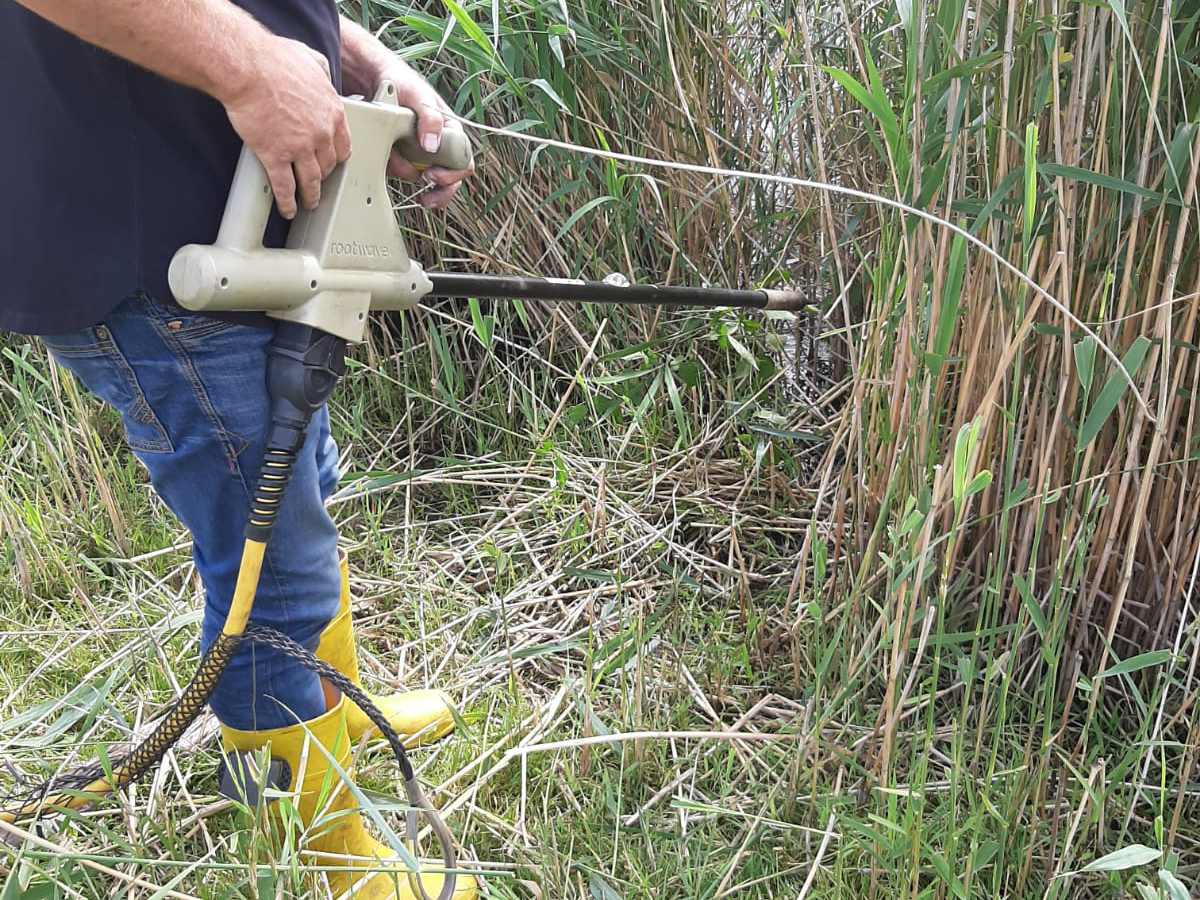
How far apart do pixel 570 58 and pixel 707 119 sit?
27cm

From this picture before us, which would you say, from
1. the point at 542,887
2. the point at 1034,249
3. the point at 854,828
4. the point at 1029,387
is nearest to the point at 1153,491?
the point at 1029,387

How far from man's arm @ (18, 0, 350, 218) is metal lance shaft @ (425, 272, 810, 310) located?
0.22m

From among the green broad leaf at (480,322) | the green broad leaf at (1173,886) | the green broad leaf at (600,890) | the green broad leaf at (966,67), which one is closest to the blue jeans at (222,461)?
the green broad leaf at (600,890)

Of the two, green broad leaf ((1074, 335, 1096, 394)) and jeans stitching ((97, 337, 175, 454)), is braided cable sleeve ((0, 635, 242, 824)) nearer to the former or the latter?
jeans stitching ((97, 337, 175, 454))

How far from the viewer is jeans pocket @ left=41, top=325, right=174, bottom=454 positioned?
2.79 feet

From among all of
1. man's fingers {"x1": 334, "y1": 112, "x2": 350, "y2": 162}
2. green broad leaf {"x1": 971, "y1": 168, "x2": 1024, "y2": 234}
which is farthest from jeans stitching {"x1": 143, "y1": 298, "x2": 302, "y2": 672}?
green broad leaf {"x1": 971, "y1": 168, "x2": 1024, "y2": 234}

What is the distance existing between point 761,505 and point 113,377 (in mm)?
1080

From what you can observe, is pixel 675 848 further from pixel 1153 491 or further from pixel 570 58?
pixel 570 58

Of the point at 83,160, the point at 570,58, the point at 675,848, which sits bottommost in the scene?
Result: the point at 675,848

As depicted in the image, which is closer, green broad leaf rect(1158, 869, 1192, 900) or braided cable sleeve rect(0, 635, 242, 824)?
green broad leaf rect(1158, 869, 1192, 900)

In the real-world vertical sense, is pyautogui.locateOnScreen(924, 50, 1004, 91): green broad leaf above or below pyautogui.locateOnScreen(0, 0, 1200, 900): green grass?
above

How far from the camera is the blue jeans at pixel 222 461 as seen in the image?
2.81 feet

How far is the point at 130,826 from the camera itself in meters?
1.08

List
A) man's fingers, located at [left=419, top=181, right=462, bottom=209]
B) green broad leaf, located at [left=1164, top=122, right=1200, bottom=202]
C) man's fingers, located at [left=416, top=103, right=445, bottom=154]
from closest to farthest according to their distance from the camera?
green broad leaf, located at [left=1164, top=122, right=1200, bottom=202]
man's fingers, located at [left=416, top=103, right=445, bottom=154]
man's fingers, located at [left=419, top=181, right=462, bottom=209]
